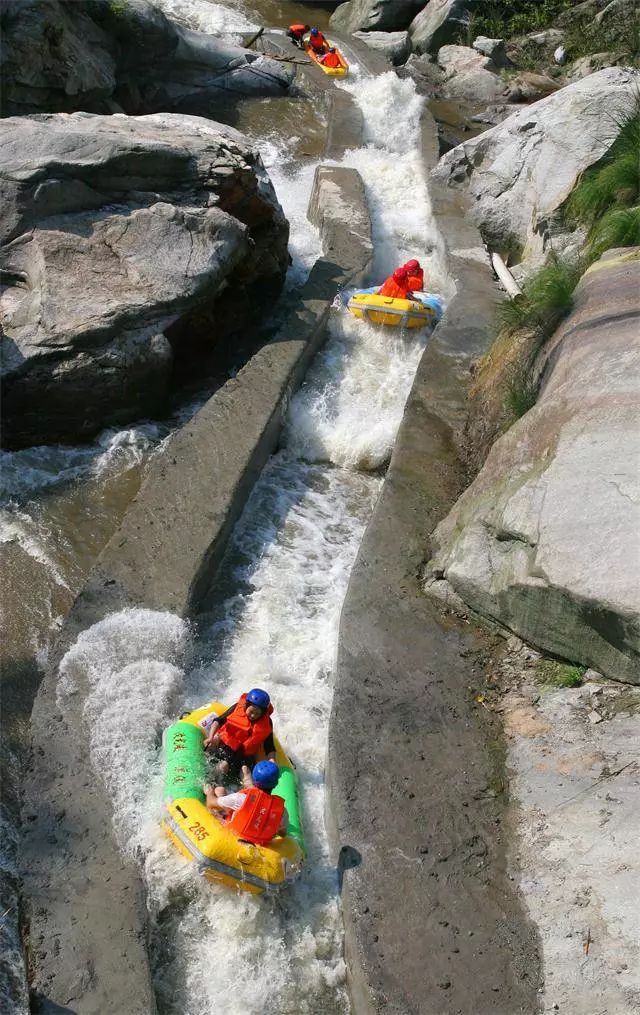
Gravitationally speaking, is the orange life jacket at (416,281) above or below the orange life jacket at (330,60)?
below

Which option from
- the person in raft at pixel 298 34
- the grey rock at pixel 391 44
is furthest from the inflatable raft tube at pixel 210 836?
the grey rock at pixel 391 44

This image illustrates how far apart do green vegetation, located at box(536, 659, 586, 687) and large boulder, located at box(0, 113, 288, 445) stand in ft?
14.3

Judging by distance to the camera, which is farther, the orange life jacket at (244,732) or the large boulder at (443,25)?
the large boulder at (443,25)

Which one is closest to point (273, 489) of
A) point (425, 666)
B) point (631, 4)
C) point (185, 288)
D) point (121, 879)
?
point (185, 288)

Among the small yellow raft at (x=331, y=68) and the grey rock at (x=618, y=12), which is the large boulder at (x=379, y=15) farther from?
the grey rock at (x=618, y=12)

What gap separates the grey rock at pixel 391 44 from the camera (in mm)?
19703

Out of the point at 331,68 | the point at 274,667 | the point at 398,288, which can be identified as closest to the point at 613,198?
the point at 398,288

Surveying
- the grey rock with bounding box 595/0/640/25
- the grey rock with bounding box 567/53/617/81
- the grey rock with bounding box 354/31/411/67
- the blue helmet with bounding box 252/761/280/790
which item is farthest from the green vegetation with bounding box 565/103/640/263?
the grey rock with bounding box 354/31/411/67

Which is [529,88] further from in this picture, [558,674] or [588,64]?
[558,674]

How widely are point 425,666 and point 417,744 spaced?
619 millimetres

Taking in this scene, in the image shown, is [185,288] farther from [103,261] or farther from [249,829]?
[249,829]

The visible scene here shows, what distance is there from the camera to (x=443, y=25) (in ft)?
64.5

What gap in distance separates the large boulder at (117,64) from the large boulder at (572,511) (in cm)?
842

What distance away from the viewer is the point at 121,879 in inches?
184
